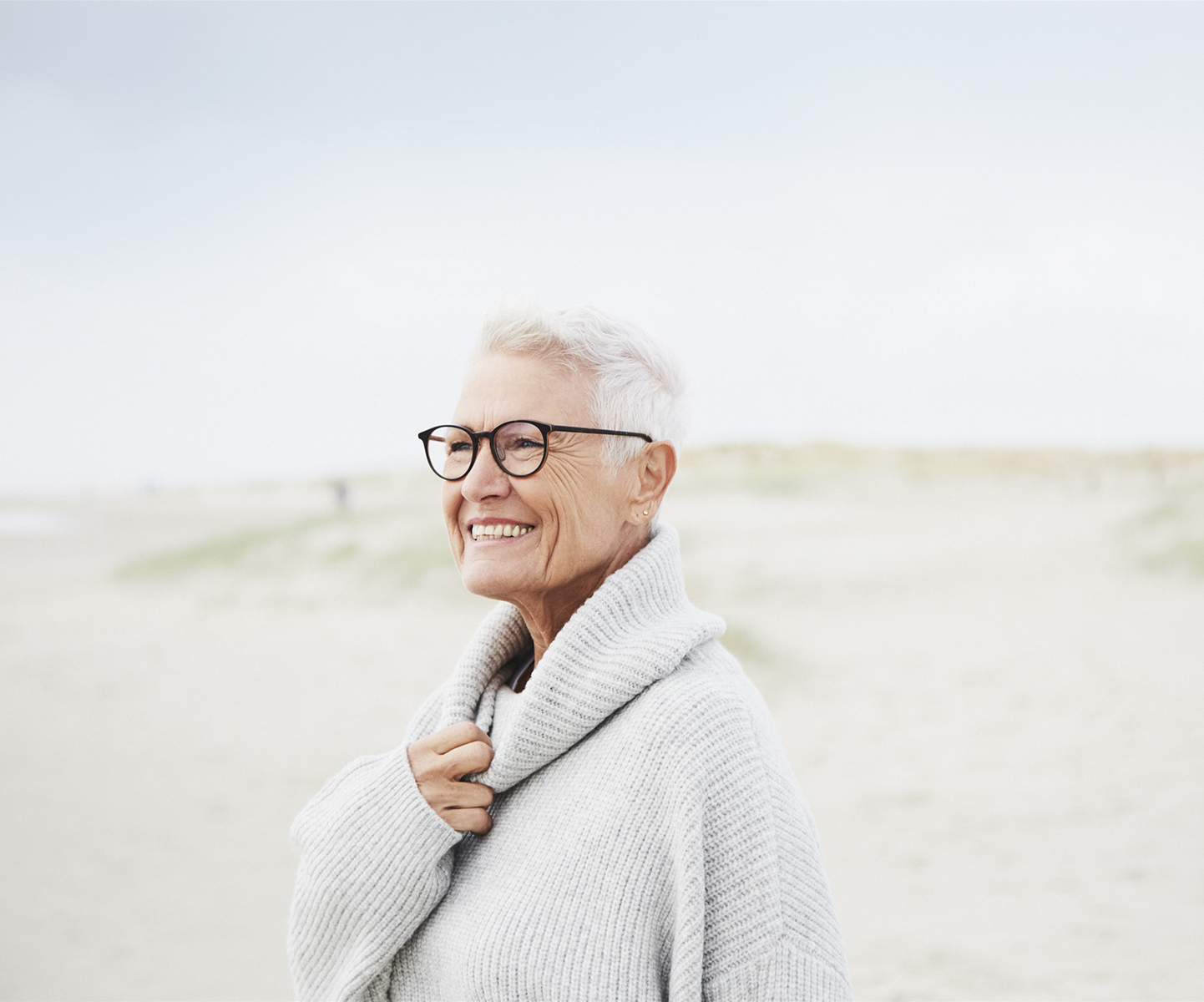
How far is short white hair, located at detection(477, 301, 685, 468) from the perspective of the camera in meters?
1.35

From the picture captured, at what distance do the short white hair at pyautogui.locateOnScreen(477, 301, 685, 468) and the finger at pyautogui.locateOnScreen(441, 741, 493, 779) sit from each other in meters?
0.44

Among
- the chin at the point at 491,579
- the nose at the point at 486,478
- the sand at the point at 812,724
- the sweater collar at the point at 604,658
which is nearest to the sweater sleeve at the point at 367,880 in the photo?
the sweater collar at the point at 604,658

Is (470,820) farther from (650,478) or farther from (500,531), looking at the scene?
(650,478)

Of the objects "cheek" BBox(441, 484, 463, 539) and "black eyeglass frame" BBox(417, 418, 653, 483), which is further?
"cheek" BBox(441, 484, 463, 539)

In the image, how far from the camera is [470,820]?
4.43 feet

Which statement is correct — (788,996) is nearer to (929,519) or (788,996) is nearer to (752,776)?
(752,776)

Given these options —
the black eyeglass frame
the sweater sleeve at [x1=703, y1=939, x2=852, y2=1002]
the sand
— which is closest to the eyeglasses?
the black eyeglass frame

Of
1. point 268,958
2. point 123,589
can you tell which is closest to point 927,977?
point 268,958

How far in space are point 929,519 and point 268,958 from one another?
1666 centimetres

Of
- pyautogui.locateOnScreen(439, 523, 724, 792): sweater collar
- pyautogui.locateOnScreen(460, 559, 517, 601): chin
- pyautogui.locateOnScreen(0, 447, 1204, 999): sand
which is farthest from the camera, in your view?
pyautogui.locateOnScreen(0, 447, 1204, 999): sand

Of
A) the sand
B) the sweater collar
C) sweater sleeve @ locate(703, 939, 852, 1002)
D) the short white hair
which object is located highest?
the short white hair

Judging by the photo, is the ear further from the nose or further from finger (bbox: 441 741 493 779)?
finger (bbox: 441 741 493 779)

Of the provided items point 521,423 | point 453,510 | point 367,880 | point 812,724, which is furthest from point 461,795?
point 812,724

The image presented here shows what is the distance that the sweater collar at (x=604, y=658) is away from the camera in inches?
51.6
